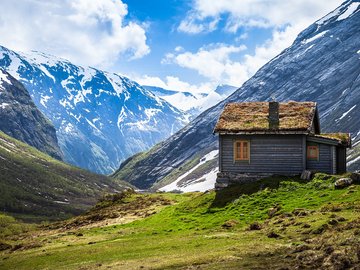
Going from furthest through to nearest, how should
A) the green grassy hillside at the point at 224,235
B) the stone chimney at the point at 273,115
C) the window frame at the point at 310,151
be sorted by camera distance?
the stone chimney at the point at 273,115
the window frame at the point at 310,151
the green grassy hillside at the point at 224,235

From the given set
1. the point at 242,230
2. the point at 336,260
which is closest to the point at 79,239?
the point at 242,230

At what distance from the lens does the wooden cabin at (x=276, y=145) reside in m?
Result: 49.5

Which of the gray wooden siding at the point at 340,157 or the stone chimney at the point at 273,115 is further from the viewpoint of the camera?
the gray wooden siding at the point at 340,157

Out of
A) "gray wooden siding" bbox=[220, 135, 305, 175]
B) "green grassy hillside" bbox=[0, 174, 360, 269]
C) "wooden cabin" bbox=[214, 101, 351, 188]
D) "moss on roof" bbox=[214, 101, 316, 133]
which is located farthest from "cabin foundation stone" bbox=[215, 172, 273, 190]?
A: "moss on roof" bbox=[214, 101, 316, 133]

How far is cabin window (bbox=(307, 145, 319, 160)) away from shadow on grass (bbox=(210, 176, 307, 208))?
3.16 m

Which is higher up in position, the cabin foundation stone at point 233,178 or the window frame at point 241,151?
the window frame at point 241,151

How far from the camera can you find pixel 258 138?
2010 inches

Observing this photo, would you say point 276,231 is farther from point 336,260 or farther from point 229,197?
point 229,197

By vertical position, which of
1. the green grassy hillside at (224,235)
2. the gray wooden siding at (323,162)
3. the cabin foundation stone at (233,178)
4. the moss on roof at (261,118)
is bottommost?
the green grassy hillside at (224,235)

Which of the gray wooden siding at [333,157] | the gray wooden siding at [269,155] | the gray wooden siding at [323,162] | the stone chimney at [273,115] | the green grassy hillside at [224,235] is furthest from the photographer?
the stone chimney at [273,115]

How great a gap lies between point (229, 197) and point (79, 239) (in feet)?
48.8

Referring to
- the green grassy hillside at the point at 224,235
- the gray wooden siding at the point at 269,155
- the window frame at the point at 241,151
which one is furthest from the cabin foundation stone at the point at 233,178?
the green grassy hillside at the point at 224,235

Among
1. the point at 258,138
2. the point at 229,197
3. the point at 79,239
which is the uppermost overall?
the point at 258,138

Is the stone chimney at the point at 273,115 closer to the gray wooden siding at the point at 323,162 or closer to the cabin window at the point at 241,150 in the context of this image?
the cabin window at the point at 241,150
